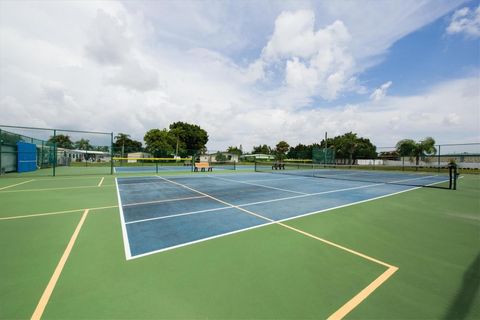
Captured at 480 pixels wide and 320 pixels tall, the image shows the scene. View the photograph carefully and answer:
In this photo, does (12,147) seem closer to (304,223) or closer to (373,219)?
(304,223)

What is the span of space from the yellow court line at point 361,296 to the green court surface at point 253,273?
41 millimetres

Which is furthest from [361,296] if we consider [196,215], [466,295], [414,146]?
[414,146]

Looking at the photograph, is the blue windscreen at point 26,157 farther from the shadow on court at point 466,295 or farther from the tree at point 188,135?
the tree at point 188,135

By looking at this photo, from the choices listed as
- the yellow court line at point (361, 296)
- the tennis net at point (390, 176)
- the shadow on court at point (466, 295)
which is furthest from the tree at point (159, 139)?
the shadow on court at point (466, 295)

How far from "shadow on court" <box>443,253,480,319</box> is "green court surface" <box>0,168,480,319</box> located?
0.05ft

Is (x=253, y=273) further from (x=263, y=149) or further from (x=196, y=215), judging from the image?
(x=263, y=149)

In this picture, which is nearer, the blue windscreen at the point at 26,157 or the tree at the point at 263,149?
the blue windscreen at the point at 26,157

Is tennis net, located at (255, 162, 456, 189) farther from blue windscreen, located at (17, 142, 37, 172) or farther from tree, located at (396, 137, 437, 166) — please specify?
blue windscreen, located at (17, 142, 37, 172)

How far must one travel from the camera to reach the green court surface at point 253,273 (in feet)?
7.59

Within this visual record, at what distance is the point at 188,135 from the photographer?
205ft

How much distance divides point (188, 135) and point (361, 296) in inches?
2479

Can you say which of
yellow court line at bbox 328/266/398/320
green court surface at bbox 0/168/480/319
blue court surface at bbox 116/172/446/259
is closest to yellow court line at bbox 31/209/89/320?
green court surface at bbox 0/168/480/319

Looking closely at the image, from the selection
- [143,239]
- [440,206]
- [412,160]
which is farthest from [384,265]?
[412,160]

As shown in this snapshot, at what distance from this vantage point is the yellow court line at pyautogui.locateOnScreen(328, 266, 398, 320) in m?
2.24
